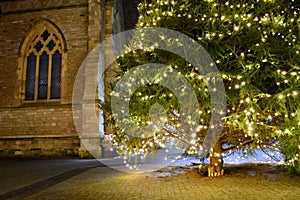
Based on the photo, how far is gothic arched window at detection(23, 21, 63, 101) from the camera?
14.1 meters

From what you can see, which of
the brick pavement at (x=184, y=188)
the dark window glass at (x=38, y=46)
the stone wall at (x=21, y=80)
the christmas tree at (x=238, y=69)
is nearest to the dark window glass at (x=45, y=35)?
the dark window glass at (x=38, y=46)

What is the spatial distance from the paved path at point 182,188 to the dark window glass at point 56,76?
788cm

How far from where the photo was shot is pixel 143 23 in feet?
21.1

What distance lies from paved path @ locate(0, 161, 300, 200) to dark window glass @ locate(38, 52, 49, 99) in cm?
817

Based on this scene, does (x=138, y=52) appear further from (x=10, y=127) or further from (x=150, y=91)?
(x=10, y=127)

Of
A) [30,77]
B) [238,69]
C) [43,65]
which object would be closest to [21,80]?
[30,77]

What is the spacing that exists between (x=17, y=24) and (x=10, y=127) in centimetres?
564

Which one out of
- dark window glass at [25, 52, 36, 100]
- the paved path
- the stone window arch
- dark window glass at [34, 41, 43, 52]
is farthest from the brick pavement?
dark window glass at [34, 41, 43, 52]

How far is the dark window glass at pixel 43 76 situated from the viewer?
14164 mm

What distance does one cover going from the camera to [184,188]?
5164mm

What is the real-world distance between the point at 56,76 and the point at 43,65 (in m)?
1.05

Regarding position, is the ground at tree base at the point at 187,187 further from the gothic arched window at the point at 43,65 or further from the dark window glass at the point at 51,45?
the dark window glass at the point at 51,45

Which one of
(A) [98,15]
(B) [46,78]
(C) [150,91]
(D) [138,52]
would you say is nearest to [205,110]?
(C) [150,91]

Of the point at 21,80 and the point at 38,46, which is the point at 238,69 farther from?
the point at 38,46
